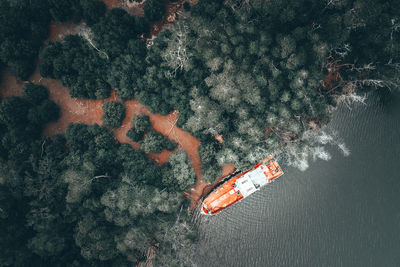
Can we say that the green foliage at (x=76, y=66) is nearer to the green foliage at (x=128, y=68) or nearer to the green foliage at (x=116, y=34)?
the green foliage at (x=128, y=68)

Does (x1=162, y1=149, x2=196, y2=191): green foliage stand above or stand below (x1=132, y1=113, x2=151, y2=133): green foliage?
below

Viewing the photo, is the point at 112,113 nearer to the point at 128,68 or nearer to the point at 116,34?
the point at 128,68

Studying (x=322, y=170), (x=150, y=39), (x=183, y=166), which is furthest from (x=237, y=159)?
(x=150, y=39)

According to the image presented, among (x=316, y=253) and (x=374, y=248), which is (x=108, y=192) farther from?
(x=374, y=248)

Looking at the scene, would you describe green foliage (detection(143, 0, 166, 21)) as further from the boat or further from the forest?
the boat

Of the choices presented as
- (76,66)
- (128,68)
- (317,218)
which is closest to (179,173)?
(128,68)

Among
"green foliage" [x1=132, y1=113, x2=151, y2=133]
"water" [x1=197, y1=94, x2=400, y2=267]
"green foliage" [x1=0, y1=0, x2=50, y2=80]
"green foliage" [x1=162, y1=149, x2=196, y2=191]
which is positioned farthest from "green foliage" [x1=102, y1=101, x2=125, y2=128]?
"water" [x1=197, y1=94, x2=400, y2=267]

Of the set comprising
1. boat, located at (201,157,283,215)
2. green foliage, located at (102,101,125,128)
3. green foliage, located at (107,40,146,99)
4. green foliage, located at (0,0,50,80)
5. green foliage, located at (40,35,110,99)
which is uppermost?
green foliage, located at (0,0,50,80)
